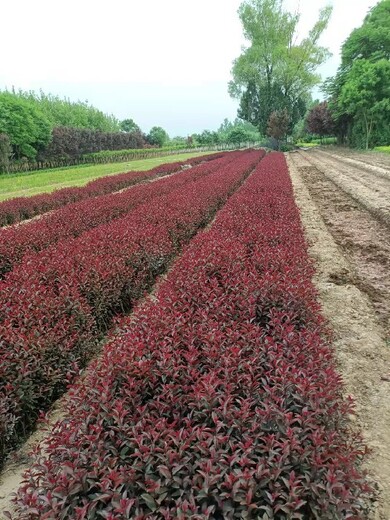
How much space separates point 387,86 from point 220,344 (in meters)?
40.8

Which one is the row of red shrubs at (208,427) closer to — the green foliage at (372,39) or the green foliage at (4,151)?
the green foliage at (4,151)

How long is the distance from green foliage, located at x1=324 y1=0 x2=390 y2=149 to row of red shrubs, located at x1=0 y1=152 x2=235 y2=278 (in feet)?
100

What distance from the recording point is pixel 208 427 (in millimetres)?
2100

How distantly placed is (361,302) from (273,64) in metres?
50.4

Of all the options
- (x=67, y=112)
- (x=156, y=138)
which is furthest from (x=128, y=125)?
(x=67, y=112)

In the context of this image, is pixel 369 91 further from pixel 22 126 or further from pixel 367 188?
pixel 22 126

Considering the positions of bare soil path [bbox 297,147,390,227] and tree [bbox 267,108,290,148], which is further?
tree [bbox 267,108,290,148]

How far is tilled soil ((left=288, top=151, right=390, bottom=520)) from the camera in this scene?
324 centimetres

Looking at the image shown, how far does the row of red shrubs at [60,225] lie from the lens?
22.2ft

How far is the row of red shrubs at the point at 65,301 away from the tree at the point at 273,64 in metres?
47.3

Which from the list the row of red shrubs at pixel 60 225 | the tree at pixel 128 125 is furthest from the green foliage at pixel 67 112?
the row of red shrubs at pixel 60 225

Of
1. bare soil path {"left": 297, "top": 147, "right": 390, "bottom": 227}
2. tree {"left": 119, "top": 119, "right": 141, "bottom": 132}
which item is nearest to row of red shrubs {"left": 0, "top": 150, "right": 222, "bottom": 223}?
bare soil path {"left": 297, "top": 147, "right": 390, "bottom": 227}

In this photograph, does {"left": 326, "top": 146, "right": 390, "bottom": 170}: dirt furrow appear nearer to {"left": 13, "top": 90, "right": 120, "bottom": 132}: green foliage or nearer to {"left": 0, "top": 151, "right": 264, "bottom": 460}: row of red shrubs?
{"left": 0, "top": 151, "right": 264, "bottom": 460}: row of red shrubs

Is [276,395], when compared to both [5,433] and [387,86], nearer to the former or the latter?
[5,433]
